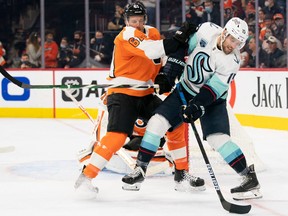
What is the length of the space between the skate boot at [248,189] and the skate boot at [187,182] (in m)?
0.31

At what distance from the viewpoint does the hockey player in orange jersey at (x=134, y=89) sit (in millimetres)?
4172

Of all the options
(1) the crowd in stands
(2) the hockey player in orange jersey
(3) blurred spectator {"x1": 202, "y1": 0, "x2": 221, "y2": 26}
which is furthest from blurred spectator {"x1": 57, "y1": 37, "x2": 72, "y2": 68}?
(2) the hockey player in orange jersey

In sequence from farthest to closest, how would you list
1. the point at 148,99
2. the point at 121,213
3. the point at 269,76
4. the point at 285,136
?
the point at 269,76 → the point at 285,136 → the point at 148,99 → the point at 121,213

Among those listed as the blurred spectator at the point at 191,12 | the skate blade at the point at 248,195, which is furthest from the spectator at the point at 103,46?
the skate blade at the point at 248,195

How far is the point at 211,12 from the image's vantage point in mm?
9688

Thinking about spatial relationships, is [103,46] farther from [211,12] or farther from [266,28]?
[266,28]

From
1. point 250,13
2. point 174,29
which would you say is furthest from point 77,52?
point 250,13

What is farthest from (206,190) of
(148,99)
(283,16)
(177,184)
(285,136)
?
(283,16)

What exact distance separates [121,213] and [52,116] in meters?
5.95

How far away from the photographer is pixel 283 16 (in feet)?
29.9

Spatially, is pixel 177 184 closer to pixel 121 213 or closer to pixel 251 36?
pixel 121 213

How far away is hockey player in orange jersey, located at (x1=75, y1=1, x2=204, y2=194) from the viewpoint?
13.7 ft

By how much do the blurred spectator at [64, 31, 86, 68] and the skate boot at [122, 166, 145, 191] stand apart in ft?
19.5

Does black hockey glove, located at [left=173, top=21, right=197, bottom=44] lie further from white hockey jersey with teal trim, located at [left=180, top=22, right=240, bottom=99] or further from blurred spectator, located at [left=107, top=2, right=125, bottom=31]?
blurred spectator, located at [left=107, top=2, right=125, bottom=31]
